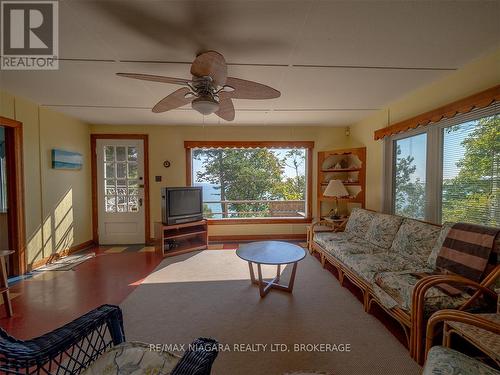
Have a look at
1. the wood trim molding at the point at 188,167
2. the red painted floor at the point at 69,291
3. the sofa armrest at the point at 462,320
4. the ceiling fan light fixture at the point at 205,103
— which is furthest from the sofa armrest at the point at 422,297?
the wood trim molding at the point at 188,167

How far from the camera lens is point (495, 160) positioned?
6.07 ft

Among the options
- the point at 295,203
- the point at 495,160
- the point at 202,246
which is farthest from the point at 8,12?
the point at 295,203

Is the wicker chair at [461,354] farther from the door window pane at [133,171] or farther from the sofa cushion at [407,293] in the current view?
the door window pane at [133,171]

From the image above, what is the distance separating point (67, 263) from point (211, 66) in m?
3.52

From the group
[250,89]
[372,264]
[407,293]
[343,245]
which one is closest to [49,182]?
[250,89]

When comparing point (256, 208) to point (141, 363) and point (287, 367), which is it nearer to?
point (287, 367)

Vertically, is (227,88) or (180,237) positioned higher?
(227,88)

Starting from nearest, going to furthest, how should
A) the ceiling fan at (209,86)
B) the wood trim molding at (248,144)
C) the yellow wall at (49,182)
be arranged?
1. the ceiling fan at (209,86)
2. the yellow wall at (49,182)
3. the wood trim molding at (248,144)

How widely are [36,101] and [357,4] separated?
3.77 metres

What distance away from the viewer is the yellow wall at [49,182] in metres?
2.84

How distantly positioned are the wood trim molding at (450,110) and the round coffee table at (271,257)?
77.4 inches

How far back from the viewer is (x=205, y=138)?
417 centimetres

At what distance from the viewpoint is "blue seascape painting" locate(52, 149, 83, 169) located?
3211 mm

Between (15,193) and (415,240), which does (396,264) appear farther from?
(15,193)
